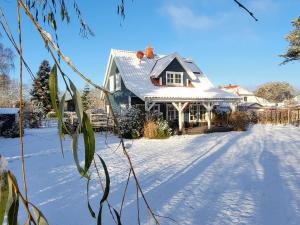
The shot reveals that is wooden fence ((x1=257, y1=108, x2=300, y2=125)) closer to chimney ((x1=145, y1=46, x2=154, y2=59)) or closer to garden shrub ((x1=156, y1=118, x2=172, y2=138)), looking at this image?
chimney ((x1=145, y1=46, x2=154, y2=59))

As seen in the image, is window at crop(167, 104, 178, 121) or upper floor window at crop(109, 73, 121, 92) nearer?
window at crop(167, 104, 178, 121)

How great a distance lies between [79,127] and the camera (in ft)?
2.33

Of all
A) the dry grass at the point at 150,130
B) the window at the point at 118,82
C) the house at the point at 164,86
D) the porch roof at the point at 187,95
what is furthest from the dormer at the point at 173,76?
the dry grass at the point at 150,130

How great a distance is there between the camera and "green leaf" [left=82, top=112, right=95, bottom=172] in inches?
28.9

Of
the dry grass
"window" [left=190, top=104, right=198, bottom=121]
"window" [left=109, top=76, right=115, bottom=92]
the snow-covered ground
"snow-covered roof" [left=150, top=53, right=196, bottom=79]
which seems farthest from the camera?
"window" [left=109, top=76, right=115, bottom=92]

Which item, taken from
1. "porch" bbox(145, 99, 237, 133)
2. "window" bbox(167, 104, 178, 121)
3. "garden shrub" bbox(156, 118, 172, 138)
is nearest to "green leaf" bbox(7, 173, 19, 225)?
"garden shrub" bbox(156, 118, 172, 138)

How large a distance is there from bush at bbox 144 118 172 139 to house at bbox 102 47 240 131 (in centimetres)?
193

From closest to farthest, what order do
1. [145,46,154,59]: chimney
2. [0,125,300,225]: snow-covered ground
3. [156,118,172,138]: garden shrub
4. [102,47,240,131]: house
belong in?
[0,125,300,225]: snow-covered ground, [156,118,172,138]: garden shrub, [102,47,240,131]: house, [145,46,154,59]: chimney

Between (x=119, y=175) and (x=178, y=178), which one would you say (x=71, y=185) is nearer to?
(x=119, y=175)

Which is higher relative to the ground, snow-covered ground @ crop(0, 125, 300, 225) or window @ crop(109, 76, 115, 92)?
window @ crop(109, 76, 115, 92)

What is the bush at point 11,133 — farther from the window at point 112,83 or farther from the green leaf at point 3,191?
the green leaf at point 3,191

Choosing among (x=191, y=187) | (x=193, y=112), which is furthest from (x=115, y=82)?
(x=191, y=187)

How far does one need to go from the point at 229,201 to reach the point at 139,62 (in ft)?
59.9

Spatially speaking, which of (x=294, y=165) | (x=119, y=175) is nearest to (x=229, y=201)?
(x=119, y=175)
